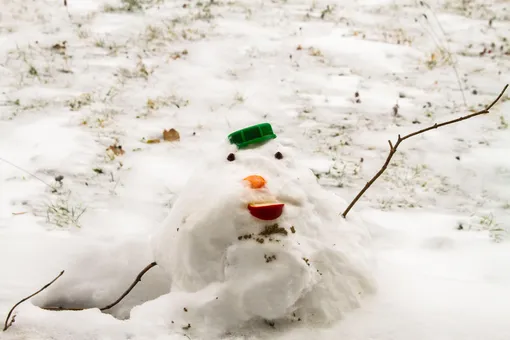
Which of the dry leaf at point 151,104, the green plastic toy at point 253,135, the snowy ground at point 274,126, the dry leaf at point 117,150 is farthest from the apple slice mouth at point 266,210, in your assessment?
the dry leaf at point 151,104

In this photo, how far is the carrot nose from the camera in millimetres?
1688

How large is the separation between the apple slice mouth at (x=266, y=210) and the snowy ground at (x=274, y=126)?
485mm

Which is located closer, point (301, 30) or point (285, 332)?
point (285, 332)

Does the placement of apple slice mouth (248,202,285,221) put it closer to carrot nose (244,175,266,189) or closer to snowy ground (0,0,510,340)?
carrot nose (244,175,266,189)

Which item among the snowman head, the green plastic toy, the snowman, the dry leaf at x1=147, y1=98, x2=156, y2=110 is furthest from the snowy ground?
the green plastic toy

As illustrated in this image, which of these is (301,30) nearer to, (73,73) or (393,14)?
(393,14)

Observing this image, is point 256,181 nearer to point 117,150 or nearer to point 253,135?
point 253,135

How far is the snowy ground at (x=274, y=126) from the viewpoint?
6.80 feet

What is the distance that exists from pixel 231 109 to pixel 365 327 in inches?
113

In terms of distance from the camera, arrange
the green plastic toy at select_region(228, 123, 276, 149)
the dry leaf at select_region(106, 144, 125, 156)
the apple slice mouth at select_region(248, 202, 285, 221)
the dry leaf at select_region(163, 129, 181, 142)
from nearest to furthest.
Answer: the apple slice mouth at select_region(248, 202, 285, 221) < the green plastic toy at select_region(228, 123, 276, 149) < the dry leaf at select_region(106, 144, 125, 156) < the dry leaf at select_region(163, 129, 181, 142)

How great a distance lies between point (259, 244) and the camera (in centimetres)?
166

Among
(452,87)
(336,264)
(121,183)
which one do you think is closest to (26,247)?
(121,183)

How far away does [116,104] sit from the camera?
424 centimetres

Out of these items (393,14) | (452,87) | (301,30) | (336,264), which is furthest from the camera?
(393,14)
